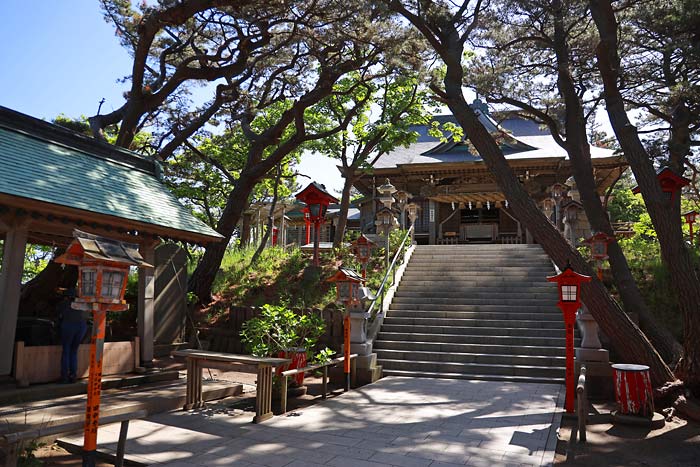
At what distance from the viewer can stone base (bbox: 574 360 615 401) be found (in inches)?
333

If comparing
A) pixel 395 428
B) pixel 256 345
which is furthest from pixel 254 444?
pixel 256 345

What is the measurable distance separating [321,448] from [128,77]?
509 inches

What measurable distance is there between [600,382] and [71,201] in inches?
363

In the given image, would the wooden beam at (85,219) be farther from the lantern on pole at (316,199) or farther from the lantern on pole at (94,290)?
the lantern on pole at (316,199)

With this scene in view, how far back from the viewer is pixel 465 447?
545cm

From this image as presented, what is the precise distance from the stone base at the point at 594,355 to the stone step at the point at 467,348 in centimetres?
114

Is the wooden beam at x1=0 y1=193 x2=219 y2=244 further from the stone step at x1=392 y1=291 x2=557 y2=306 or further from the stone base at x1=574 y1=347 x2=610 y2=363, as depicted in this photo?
the stone base at x1=574 y1=347 x2=610 y2=363

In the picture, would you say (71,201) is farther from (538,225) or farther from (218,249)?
(538,225)

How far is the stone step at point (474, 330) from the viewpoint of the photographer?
10820 millimetres

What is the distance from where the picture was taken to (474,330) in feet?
37.1

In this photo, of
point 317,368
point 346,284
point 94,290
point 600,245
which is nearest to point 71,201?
point 94,290

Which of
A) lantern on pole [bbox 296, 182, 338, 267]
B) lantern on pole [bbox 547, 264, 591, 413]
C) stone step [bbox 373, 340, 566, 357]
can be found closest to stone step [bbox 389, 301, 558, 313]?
stone step [bbox 373, 340, 566, 357]

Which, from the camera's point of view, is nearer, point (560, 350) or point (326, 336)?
point (560, 350)

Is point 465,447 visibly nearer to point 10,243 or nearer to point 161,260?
point 10,243
